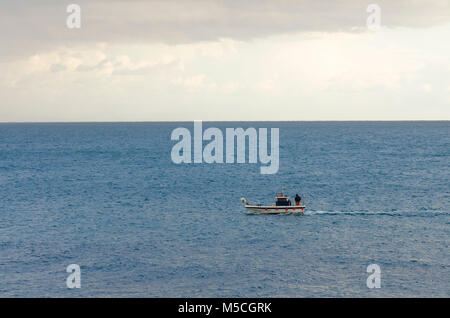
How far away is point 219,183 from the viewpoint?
94500 mm

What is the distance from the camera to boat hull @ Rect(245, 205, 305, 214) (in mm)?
64375

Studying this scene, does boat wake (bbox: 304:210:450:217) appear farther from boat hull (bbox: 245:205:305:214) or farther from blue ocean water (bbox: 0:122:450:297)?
boat hull (bbox: 245:205:305:214)

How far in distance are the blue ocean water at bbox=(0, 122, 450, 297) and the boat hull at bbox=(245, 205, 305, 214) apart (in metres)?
1.26

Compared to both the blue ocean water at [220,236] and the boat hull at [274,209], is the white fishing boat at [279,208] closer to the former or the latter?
the boat hull at [274,209]

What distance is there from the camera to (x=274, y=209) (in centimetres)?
6506

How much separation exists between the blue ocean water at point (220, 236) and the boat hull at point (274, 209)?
1.26m

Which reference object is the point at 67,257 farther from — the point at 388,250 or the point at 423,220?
the point at 423,220

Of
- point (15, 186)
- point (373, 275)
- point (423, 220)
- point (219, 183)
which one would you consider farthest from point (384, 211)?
point (15, 186)

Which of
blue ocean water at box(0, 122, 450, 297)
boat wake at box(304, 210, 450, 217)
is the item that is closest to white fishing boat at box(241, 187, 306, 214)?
blue ocean water at box(0, 122, 450, 297)

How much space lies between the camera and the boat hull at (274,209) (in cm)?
6438

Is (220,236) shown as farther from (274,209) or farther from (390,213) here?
(390,213)

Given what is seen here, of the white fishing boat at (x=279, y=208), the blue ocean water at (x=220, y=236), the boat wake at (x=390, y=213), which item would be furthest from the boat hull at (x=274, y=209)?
the boat wake at (x=390, y=213)

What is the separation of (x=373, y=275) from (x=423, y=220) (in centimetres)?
2430
